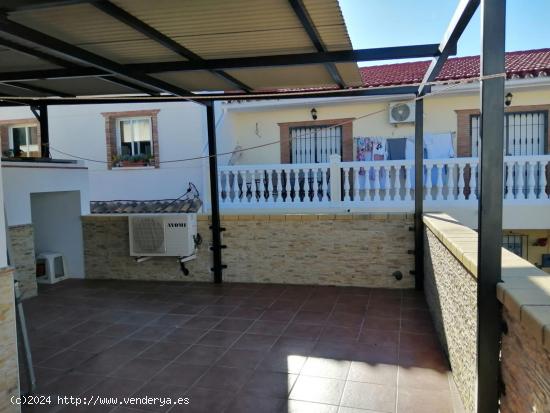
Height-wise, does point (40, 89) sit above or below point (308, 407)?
above

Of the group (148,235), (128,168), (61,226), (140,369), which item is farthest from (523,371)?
(128,168)

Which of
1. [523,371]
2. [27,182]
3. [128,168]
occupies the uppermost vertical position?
[128,168]

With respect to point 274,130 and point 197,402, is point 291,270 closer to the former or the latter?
point 197,402

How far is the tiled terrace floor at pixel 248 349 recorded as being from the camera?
353cm

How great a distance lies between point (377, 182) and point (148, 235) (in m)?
4.06

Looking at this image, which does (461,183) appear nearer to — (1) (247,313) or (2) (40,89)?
(1) (247,313)

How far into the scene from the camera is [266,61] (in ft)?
15.6

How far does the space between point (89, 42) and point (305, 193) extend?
16.1 feet

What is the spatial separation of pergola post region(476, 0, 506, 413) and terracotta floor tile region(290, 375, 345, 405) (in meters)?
1.20

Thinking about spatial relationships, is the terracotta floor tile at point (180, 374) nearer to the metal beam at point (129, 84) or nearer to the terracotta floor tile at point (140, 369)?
the terracotta floor tile at point (140, 369)

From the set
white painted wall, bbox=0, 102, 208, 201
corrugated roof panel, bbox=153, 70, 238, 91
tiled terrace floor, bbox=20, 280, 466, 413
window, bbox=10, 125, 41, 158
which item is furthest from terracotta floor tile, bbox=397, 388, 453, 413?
window, bbox=10, 125, 41, 158

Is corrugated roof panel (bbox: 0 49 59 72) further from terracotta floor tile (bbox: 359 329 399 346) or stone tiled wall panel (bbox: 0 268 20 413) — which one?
terracotta floor tile (bbox: 359 329 399 346)

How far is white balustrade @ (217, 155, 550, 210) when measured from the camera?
7.67m

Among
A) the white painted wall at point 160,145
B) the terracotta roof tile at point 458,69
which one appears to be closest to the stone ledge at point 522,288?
the terracotta roof tile at point 458,69
